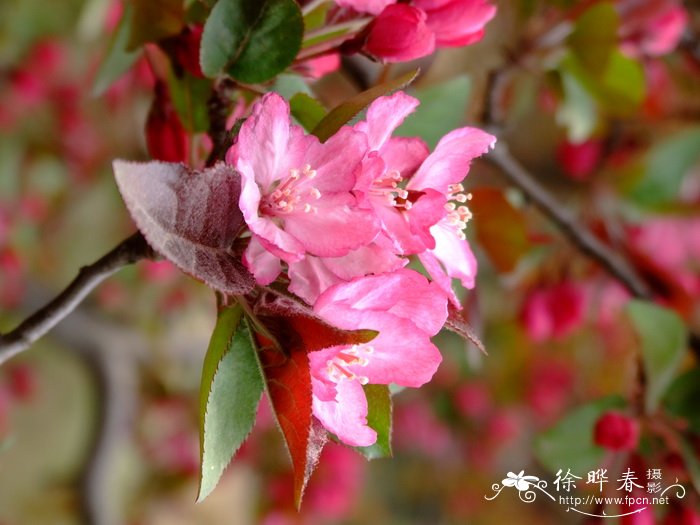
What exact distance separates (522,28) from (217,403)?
63 centimetres

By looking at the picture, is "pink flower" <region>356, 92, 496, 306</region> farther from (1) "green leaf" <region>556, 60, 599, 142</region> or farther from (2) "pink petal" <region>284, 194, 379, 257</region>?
(1) "green leaf" <region>556, 60, 599, 142</region>

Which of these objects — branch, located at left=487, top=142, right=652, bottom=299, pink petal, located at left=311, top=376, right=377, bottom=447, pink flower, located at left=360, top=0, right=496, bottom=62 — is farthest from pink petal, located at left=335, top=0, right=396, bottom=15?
branch, located at left=487, top=142, right=652, bottom=299

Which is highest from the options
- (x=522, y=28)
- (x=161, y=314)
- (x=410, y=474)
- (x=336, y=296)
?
(x=336, y=296)

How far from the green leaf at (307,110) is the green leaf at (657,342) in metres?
0.45

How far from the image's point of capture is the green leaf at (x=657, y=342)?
68cm

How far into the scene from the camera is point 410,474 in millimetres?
2199

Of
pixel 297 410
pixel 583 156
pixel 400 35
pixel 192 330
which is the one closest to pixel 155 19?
pixel 400 35

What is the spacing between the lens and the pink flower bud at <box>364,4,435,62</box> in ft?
1.24

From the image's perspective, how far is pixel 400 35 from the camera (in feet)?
1.25

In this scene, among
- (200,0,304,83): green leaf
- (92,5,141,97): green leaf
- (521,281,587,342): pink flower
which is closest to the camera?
(200,0,304,83): green leaf

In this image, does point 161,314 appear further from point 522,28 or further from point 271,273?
point 271,273

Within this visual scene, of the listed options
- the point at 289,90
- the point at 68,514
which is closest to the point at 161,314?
the point at 68,514

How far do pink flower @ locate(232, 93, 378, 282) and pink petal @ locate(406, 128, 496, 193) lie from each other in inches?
2.1

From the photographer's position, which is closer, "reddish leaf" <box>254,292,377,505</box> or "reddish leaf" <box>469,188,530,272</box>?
"reddish leaf" <box>254,292,377,505</box>
